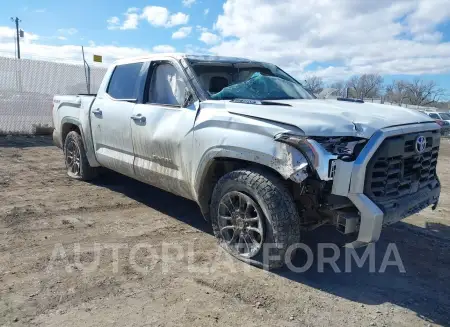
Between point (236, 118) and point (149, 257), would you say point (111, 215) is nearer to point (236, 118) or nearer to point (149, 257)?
point (149, 257)

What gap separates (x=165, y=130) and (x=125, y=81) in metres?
1.34

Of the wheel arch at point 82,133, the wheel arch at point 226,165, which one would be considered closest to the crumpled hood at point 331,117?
the wheel arch at point 226,165

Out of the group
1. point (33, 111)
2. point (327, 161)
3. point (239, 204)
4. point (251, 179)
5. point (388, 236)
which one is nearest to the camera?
point (327, 161)

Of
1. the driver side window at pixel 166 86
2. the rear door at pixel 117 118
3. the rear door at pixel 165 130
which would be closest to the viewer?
the rear door at pixel 165 130

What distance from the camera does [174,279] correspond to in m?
3.47

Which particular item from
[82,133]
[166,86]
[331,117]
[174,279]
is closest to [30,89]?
[82,133]

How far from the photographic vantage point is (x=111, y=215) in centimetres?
510

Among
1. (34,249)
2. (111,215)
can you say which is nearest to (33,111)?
(111,215)

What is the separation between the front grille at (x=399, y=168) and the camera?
3.28 meters

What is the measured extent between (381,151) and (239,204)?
1311 mm

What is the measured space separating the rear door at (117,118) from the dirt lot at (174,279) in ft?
2.24

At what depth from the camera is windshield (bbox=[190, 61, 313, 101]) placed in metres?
4.31

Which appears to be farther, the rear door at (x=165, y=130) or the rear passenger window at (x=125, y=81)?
the rear passenger window at (x=125, y=81)

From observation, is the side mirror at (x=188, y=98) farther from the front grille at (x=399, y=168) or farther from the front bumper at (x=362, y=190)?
the front grille at (x=399, y=168)
